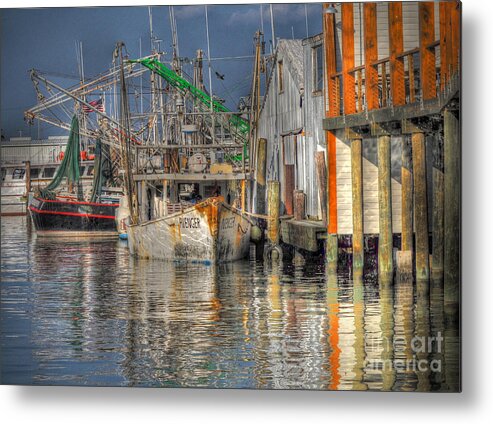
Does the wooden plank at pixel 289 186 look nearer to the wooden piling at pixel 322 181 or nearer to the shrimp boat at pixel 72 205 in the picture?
the wooden piling at pixel 322 181

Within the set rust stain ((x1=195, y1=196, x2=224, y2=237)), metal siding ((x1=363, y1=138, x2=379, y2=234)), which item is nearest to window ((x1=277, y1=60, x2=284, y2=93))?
metal siding ((x1=363, y1=138, x2=379, y2=234))

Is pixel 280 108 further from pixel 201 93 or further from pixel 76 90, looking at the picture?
pixel 76 90

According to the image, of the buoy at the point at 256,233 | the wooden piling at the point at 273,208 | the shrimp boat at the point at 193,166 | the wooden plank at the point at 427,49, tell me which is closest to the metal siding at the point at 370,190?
the wooden piling at the point at 273,208

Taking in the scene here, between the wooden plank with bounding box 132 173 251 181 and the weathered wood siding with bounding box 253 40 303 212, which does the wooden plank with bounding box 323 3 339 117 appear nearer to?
the weathered wood siding with bounding box 253 40 303 212

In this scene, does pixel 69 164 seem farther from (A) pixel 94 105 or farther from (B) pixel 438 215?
(B) pixel 438 215

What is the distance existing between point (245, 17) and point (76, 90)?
177cm

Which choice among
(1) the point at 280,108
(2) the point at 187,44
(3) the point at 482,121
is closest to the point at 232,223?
(1) the point at 280,108

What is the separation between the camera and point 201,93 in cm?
1335

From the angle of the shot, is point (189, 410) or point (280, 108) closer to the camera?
point (189, 410)

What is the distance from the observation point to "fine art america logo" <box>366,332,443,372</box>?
1188 centimetres

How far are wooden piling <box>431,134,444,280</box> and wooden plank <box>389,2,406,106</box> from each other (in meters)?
0.62

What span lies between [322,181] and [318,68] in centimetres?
117

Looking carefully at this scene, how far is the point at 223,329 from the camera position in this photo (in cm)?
1280

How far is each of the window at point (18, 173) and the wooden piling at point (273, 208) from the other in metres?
2.33
